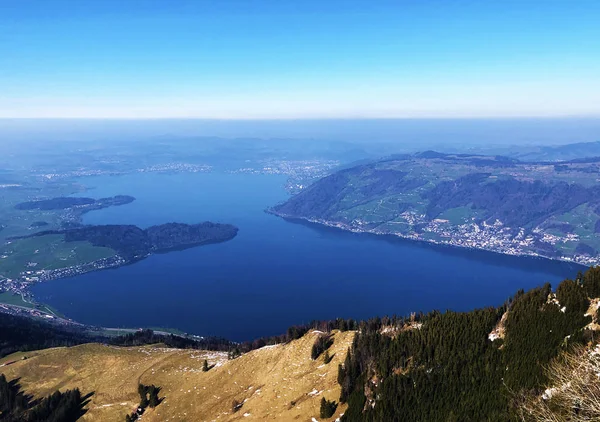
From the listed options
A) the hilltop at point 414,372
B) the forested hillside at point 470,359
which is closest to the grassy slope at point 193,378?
the hilltop at point 414,372

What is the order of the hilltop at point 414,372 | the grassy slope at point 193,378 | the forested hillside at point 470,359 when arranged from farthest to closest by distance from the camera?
the grassy slope at point 193,378 → the forested hillside at point 470,359 → the hilltop at point 414,372

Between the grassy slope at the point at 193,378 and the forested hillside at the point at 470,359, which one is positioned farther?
the grassy slope at the point at 193,378

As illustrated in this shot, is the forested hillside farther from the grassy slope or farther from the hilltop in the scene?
the grassy slope

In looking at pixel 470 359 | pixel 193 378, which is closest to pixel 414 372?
pixel 470 359

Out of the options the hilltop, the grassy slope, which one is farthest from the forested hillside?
the grassy slope

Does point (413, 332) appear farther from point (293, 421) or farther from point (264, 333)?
point (264, 333)

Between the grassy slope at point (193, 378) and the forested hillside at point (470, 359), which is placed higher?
the forested hillside at point (470, 359)

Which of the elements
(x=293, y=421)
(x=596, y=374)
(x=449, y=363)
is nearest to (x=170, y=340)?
(x=293, y=421)

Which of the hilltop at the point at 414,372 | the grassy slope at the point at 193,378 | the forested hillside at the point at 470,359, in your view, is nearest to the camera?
the hilltop at the point at 414,372

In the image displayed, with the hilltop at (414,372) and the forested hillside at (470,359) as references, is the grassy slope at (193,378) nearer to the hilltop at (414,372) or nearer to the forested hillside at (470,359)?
the hilltop at (414,372)
